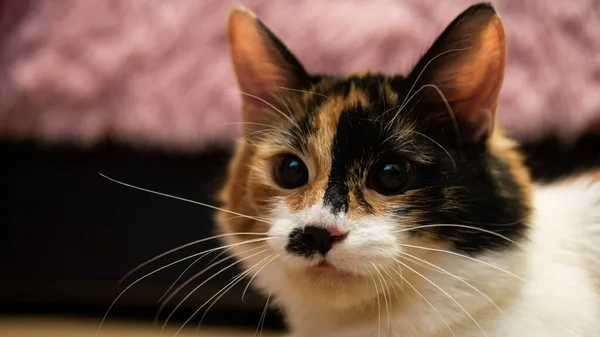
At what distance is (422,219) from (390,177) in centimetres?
6

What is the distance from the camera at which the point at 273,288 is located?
0.78 m

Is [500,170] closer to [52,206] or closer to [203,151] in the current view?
[203,151]

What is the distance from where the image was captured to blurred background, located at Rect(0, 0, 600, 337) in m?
1.29

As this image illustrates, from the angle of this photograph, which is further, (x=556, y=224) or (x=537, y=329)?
(x=556, y=224)

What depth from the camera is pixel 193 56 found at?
4.51ft

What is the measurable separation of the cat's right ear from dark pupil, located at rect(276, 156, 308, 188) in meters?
0.09

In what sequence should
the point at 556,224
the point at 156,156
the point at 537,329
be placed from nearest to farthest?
the point at 537,329
the point at 556,224
the point at 156,156

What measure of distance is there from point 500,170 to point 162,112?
2.80 feet

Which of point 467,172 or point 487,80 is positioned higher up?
point 487,80

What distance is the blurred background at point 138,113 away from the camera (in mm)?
1288

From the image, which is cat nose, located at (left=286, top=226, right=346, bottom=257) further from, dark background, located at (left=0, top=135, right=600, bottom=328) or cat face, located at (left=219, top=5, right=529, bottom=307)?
dark background, located at (left=0, top=135, right=600, bottom=328)

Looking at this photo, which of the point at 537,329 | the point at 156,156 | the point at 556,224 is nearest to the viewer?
the point at 537,329

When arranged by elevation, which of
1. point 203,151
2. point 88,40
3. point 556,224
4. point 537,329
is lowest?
point 537,329

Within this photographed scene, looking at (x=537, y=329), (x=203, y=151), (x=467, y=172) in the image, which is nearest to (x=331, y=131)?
(x=467, y=172)
